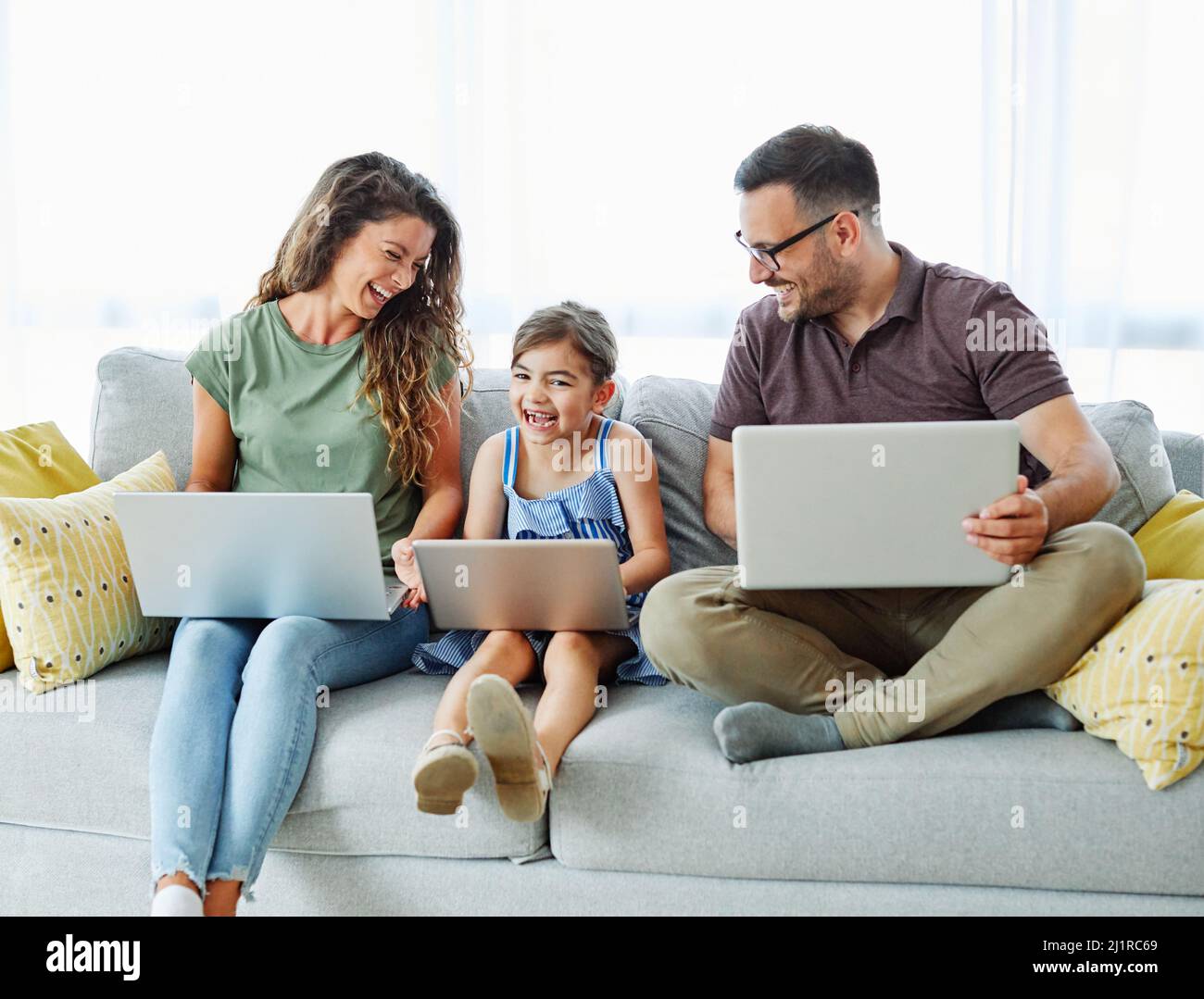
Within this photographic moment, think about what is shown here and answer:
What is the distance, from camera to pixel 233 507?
4.93 ft

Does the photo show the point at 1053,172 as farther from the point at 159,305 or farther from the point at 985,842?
the point at 159,305

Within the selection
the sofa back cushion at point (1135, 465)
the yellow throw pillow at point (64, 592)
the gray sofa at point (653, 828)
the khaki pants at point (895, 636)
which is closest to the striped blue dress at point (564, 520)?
the gray sofa at point (653, 828)

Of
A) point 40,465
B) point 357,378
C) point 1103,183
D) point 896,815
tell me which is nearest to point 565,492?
point 357,378

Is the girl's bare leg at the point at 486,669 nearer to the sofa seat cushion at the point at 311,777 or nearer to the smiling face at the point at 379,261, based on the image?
the sofa seat cushion at the point at 311,777

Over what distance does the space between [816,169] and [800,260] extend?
155 millimetres

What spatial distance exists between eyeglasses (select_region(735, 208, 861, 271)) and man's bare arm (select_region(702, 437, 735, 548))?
0.31m

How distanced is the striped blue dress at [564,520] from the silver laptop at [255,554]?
5.5 inches

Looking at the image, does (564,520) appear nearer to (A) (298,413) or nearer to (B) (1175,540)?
(A) (298,413)

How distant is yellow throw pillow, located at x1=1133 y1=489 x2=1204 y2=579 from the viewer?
1.72m

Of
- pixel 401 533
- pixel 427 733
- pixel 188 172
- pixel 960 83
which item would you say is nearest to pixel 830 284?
pixel 401 533

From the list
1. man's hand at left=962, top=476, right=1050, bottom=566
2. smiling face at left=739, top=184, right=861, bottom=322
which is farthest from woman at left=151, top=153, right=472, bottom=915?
man's hand at left=962, top=476, right=1050, bottom=566

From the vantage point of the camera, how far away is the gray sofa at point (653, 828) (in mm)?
1412

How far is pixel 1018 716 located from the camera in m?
1.54

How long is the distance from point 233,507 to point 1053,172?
220cm
